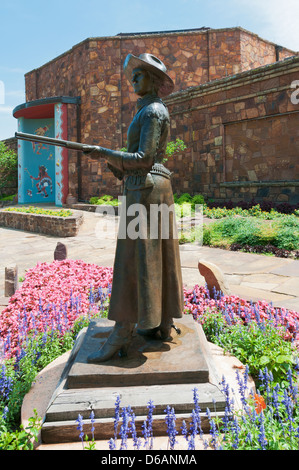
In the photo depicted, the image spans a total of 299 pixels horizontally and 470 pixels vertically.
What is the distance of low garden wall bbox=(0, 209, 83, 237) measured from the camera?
31.8 ft

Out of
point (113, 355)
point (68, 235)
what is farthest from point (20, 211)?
point (113, 355)

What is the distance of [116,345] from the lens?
2264 mm

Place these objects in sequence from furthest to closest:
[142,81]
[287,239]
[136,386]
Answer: [287,239] < [142,81] < [136,386]

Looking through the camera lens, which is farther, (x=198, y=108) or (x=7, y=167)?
(x=7, y=167)

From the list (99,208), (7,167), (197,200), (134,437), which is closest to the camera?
(134,437)

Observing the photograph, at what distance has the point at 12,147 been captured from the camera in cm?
2333

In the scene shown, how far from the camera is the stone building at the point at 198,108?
1085 centimetres

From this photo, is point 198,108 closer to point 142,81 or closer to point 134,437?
point 142,81

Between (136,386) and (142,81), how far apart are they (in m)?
1.97

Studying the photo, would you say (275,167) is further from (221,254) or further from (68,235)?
(68,235)

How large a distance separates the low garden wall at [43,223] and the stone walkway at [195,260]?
294 millimetres

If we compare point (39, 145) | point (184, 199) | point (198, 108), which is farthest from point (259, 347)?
point (39, 145)
